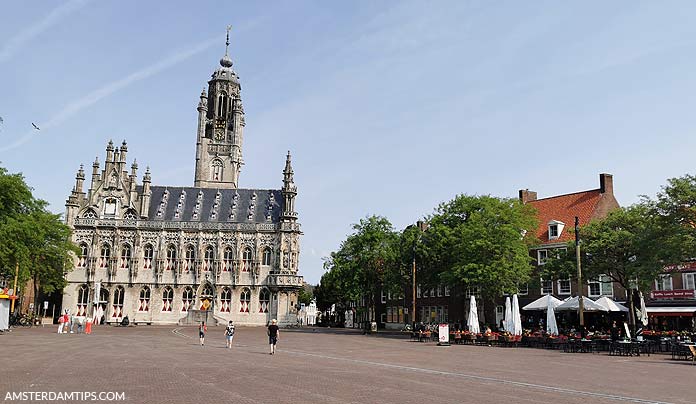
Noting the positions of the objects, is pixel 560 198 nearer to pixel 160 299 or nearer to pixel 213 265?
pixel 213 265

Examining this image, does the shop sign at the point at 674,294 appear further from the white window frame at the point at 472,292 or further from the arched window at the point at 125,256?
the arched window at the point at 125,256

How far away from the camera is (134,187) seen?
77.8 m

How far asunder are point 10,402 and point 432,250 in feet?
145

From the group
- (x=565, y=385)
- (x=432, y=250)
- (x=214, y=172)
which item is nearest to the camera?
(x=565, y=385)

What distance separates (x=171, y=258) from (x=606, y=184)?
5414cm

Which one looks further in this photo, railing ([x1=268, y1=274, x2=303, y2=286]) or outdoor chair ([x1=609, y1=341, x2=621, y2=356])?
railing ([x1=268, y1=274, x2=303, y2=286])

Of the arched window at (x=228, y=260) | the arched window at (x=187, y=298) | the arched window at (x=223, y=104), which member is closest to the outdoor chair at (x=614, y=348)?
the arched window at (x=228, y=260)

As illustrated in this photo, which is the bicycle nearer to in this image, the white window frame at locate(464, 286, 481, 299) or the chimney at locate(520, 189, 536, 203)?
the white window frame at locate(464, 286, 481, 299)

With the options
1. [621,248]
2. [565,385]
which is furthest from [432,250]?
[565,385]

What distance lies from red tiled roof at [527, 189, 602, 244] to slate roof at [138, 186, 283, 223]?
35801 mm

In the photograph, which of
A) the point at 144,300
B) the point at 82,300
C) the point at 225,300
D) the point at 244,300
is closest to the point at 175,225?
the point at 144,300

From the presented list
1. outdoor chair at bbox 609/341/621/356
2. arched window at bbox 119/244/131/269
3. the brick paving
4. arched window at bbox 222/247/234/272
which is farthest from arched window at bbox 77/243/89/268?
outdoor chair at bbox 609/341/621/356

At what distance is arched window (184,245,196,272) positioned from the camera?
7500cm

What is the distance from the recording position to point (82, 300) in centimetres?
7331
